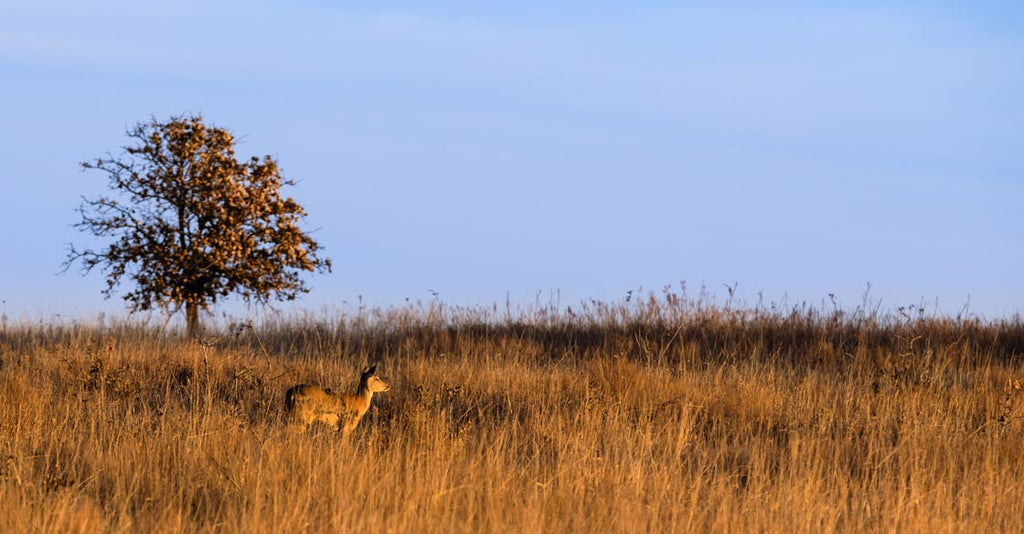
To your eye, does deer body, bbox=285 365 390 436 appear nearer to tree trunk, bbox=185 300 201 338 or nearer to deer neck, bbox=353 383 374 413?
deer neck, bbox=353 383 374 413

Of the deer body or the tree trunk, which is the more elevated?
the tree trunk

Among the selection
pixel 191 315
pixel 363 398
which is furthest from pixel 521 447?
pixel 191 315

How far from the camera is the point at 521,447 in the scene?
9.11 m

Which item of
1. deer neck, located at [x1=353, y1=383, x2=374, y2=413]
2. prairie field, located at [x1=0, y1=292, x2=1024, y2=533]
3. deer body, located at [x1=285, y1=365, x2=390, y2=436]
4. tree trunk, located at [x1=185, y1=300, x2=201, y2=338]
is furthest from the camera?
tree trunk, located at [x1=185, y1=300, x2=201, y2=338]

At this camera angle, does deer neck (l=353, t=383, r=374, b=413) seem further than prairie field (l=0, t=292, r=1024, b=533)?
Yes

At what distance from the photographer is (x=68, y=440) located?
340 inches

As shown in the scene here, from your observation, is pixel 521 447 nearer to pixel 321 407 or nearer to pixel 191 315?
pixel 321 407

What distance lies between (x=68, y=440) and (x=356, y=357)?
294 inches

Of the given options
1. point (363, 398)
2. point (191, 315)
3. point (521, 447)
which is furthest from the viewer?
point (191, 315)

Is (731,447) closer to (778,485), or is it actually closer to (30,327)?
(778,485)

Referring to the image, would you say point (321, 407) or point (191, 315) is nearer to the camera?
point (321, 407)

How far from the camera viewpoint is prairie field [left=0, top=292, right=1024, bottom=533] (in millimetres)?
6438

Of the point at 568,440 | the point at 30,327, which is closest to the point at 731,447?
the point at 568,440

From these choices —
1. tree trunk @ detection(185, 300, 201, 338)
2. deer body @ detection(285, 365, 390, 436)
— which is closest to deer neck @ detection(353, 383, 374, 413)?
deer body @ detection(285, 365, 390, 436)
